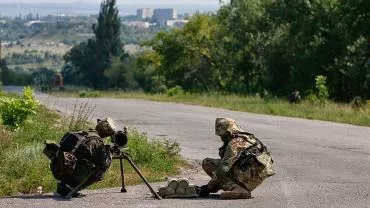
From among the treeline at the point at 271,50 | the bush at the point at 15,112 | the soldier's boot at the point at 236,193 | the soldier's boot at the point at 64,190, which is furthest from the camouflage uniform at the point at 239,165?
the treeline at the point at 271,50

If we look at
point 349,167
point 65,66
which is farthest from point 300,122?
point 65,66

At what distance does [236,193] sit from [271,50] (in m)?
36.8

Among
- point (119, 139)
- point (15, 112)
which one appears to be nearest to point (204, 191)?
point (119, 139)

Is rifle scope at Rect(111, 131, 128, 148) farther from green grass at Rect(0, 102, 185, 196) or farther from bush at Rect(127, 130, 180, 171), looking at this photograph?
bush at Rect(127, 130, 180, 171)

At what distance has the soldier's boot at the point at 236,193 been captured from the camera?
32.7ft

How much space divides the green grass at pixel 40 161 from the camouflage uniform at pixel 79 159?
960mm

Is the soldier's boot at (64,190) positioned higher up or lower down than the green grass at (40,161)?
higher up

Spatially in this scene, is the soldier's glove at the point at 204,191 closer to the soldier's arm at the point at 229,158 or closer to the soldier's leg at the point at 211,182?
the soldier's leg at the point at 211,182

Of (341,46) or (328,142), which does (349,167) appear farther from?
(341,46)

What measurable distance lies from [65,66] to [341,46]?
68.9 metres

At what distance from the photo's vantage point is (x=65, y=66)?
103688 millimetres

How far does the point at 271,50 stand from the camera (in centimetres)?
4631

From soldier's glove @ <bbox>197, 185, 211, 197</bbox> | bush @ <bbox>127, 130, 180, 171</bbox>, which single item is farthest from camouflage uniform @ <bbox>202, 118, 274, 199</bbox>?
bush @ <bbox>127, 130, 180, 171</bbox>

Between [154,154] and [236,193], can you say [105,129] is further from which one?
[154,154]
